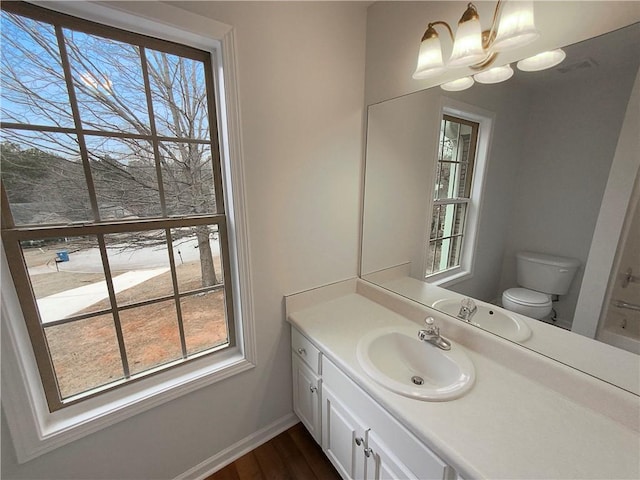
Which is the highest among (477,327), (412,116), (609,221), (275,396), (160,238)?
(412,116)

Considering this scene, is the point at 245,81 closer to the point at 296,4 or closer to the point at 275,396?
the point at 296,4

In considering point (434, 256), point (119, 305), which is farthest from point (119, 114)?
point (434, 256)

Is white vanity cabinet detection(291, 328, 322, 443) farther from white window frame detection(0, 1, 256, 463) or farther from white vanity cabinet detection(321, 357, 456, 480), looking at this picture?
white window frame detection(0, 1, 256, 463)

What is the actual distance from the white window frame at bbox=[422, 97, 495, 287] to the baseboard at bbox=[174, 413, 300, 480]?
4.14ft

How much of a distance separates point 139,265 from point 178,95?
0.74 metres

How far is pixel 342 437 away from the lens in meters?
1.18

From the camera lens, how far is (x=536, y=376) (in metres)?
0.96

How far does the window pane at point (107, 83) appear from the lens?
0.92m

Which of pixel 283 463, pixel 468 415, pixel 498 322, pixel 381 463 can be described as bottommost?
pixel 283 463

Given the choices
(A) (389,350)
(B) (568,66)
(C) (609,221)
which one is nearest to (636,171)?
(C) (609,221)

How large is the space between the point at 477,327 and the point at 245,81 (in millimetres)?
1485

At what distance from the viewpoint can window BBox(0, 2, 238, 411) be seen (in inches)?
34.4

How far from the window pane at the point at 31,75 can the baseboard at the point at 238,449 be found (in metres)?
1.67

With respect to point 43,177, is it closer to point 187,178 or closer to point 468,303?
point 187,178
